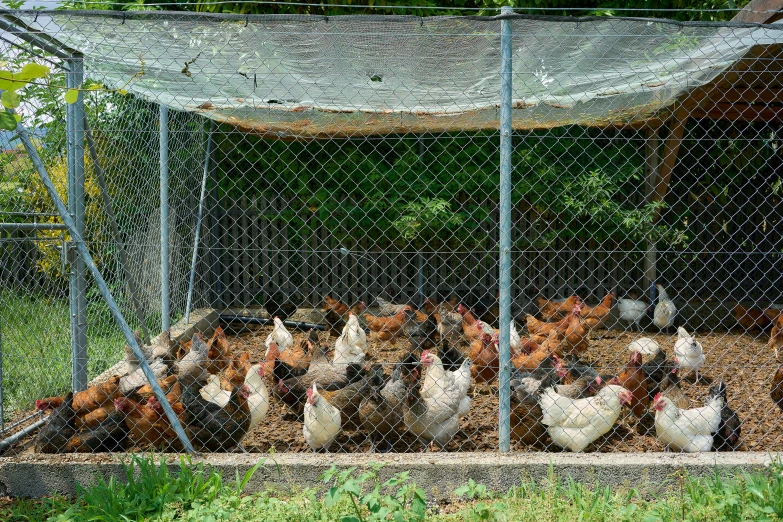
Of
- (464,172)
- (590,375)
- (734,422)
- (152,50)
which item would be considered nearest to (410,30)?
(152,50)

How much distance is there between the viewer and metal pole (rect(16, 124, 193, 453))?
3.29 metres

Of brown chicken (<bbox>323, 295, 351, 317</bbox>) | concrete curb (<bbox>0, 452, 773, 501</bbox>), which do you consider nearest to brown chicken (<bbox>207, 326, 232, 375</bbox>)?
concrete curb (<bbox>0, 452, 773, 501</bbox>)

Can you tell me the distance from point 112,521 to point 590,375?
2989mm

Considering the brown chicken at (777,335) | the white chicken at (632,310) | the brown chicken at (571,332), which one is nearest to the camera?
the brown chicken at (571,332)

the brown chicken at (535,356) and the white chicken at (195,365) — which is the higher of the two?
the white chicken at (195,365)

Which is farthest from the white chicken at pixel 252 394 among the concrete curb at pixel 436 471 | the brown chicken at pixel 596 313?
the brown chicken at pixel 596 313

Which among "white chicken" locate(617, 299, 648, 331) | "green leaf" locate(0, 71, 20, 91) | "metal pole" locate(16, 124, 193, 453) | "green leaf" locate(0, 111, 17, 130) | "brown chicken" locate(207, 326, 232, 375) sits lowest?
"white chicken" locate(617, 299, 648, 331)

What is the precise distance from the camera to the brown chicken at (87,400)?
3984mm

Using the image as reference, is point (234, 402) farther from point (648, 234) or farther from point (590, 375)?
point (648, 234)

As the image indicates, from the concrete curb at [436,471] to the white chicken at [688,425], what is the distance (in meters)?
0.42

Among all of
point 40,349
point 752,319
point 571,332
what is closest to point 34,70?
point 40,349

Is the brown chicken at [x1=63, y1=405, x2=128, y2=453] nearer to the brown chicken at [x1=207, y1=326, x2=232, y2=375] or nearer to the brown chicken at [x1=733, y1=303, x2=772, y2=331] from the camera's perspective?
the brown chicken at [x1=207, y1=326, x2=232, y2=375]

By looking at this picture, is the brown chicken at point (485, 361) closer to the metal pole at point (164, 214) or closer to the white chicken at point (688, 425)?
the white chicken at point (688, 425)

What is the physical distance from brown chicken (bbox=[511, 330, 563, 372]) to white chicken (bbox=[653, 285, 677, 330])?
228 centimetres
